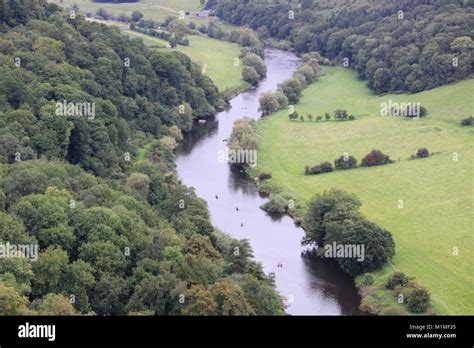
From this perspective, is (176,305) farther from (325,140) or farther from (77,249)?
(325,140)

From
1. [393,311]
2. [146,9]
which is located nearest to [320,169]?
[393,311]

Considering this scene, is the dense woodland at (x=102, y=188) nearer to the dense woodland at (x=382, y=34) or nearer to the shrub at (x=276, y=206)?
the shrub at (x=276, y=206)

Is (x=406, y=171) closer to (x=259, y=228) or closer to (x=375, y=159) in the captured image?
(x=375, y=159)

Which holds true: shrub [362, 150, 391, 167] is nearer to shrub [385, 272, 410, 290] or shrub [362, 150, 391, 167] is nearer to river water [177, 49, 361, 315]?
river water [177, 49, 361, 315]

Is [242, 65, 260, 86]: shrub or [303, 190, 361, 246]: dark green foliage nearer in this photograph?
[303, 190, 361, 246]: dark green foliage

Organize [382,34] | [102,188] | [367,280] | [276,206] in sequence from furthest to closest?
1. [382,34]
2. [276,206]
3. [102,188]
4. [367,280]

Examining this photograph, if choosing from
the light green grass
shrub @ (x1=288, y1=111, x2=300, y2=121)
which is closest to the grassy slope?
the light green grass

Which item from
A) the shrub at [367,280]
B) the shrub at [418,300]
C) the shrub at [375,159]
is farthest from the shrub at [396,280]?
the shrub at [375,159]
